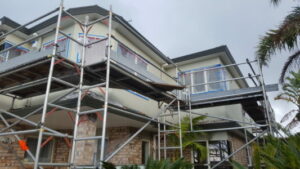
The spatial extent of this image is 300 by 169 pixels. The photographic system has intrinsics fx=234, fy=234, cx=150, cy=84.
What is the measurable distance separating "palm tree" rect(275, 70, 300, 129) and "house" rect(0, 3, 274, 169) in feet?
7.19

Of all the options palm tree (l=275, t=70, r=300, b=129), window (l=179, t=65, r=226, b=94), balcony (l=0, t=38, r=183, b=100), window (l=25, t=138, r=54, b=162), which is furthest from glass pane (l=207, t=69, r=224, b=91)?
window (l=25, t=138, r=54, b=162)

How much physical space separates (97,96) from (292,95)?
9.67 m

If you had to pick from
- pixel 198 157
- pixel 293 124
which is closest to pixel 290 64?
pixel 198 157

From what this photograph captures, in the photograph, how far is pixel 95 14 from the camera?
8.53 m

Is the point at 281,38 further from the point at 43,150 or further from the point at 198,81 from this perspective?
the point at 43,150

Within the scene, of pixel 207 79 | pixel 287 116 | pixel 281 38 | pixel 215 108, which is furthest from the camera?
pixel 287 116

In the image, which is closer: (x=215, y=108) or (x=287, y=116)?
(x=215, y=108)

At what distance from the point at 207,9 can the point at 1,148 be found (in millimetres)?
11542

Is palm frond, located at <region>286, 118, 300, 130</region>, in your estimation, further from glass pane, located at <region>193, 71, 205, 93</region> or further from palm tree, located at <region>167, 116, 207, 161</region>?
palm tree, located at <region>167, 116, 207, 161</region>

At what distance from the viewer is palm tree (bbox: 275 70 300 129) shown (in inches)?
415

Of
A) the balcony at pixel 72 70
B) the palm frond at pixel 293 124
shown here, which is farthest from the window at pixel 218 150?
the balcony at pixel 72 70

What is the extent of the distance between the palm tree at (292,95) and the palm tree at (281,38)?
348cm

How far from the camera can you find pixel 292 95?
439 inches

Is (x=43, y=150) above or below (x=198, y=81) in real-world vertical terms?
below
